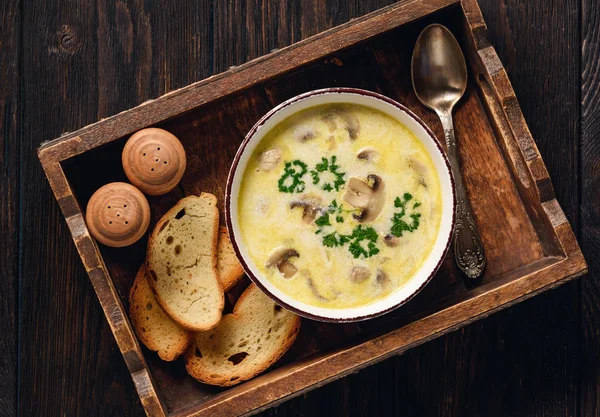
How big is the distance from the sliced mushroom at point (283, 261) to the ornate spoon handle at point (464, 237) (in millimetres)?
470

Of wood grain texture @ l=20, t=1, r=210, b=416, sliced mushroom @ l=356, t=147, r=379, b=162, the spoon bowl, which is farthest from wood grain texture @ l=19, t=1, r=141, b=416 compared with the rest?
the spoon bowl

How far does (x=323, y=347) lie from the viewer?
207 cm

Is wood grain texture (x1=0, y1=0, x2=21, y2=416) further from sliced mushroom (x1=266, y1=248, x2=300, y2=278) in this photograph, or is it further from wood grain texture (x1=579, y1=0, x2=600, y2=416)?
wood grain texture (x1=579, y1=0, x2=600, y2=416)

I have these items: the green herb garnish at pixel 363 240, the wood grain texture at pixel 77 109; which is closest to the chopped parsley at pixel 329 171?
the green herb garnish at pixel 363 240

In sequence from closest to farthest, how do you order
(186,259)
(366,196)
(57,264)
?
(366,196) < (186,259) < (57,264)

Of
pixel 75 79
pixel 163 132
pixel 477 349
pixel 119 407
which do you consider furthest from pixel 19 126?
pixel 477 349

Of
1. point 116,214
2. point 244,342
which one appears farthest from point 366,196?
point 116,214

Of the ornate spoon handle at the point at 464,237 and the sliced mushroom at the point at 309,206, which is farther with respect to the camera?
the ornate spoon handle at the point at 464,237

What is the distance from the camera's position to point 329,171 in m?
1.87

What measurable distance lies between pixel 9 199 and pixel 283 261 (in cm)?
93

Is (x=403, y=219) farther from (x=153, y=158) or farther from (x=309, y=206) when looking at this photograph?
(x=153, y=158)

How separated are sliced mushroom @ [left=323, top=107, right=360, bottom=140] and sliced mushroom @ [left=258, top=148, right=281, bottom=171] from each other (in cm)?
15

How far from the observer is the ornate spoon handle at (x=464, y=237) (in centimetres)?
203

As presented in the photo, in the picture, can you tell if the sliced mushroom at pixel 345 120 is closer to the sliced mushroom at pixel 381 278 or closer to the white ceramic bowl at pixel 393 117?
the white ceramic bowl at pixel 393 117
